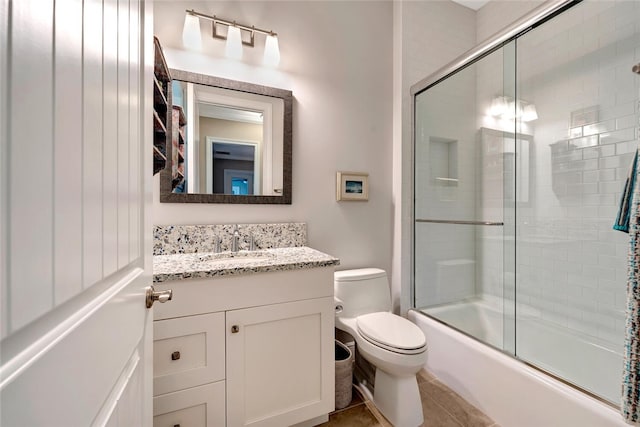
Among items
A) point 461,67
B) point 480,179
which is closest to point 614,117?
point 480,179

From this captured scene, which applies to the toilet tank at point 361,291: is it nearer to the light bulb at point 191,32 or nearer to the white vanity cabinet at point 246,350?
the white vanity cabinet at point 246,350

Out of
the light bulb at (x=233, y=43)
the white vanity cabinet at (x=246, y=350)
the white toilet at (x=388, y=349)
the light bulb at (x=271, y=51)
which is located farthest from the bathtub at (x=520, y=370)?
the light bulb at (x=233, y=43)

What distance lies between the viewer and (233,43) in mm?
1682

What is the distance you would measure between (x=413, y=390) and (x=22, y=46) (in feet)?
5.83

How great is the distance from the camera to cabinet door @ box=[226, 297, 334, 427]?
1.22 meters

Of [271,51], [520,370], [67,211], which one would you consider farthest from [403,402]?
[271,51]

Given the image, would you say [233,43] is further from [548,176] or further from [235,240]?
[548,176]

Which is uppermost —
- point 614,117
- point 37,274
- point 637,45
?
point 637,45

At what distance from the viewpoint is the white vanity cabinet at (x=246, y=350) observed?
112 centimetres

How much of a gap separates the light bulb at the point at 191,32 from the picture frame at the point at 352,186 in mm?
1174

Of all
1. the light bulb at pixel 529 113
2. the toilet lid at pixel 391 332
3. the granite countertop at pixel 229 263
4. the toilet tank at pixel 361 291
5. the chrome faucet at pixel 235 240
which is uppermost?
the light bulb at pixel 529 113

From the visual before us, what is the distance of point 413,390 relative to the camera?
1.45 meters

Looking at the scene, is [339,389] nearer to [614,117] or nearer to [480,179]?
[480,179]

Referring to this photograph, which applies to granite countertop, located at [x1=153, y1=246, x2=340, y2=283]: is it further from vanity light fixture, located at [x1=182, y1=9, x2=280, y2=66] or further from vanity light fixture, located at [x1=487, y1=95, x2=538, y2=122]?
vanity light fixture, located at [x1=487, y1=95, x2=538, y2=122]
